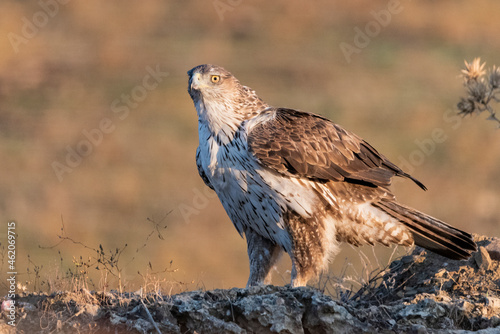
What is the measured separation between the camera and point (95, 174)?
15984mm

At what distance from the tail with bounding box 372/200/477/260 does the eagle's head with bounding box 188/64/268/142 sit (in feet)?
4.95

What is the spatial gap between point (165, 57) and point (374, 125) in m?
5.29

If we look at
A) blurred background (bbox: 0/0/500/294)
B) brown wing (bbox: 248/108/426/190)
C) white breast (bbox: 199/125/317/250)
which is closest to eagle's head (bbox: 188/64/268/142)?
white breast (bbox: 199/125/317/250)

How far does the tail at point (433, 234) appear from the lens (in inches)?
309

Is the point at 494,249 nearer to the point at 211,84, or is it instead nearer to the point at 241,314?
the point at 211,84

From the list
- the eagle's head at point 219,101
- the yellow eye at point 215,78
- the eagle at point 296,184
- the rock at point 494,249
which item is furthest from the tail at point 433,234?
the yellow eye at point 215,78

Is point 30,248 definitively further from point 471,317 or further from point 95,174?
point 471,317

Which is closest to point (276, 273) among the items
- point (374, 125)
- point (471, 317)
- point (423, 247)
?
point (423, 247)

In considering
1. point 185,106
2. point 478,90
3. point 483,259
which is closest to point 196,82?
point 478,90

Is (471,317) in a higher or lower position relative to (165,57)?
lower

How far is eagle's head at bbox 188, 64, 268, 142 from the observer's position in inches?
312

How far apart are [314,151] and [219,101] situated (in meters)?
0.98

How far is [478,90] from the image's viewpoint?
7.29 metres

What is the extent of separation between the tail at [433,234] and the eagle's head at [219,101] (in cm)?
151
